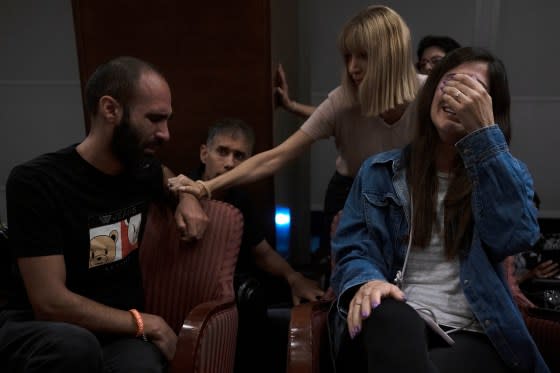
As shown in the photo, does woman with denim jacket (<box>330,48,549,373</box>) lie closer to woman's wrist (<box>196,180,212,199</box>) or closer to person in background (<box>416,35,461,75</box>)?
woman's wrist (<box>196,180,212,199</box>)

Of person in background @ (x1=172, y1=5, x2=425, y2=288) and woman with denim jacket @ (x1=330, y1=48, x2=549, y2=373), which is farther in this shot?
person in background @ (x1=172, y1=5, x2=425, y2=288)

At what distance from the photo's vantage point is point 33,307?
4.15 feet

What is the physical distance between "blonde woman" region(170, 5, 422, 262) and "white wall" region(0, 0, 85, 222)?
194cm

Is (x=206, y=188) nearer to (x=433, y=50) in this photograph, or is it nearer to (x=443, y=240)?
(x=443, y=240)

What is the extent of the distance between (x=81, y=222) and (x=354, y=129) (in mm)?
993

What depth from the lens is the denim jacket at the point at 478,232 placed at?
111 cm

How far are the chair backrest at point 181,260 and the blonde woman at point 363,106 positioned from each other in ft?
0.44

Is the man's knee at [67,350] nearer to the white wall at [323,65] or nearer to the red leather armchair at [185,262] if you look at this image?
the red leather armchair at [185,262]

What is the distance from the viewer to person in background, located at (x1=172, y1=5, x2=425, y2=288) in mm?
1651

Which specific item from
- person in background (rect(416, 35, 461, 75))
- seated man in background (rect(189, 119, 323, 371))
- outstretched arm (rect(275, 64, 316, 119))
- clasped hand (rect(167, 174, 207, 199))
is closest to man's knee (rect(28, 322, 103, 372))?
clasped hand (rect(167, 174, 207, 199))

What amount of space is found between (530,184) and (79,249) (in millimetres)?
1132

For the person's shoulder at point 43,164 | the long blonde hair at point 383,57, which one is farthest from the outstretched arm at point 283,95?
the person's shoulder at point 43,164

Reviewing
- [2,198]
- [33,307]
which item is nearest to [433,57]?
[33,307]

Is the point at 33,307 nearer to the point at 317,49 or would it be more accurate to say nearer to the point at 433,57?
the point at 433,57
